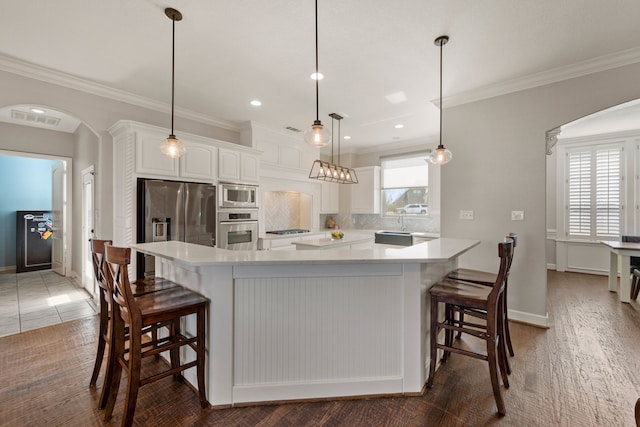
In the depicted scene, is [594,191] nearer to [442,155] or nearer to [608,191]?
[608,191]

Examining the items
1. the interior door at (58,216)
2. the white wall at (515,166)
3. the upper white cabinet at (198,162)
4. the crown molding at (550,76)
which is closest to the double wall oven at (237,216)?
the upper white cabinet at (198,162)

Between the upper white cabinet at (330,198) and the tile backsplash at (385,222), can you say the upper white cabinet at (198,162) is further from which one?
the tile backsplash at (385,222)

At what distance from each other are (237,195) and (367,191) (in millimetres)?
3077

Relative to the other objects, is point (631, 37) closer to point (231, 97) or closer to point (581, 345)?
point (581, 345)

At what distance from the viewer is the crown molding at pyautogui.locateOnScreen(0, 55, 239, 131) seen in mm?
2768

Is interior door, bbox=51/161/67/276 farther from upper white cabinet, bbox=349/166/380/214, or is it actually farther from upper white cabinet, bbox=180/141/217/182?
upper white cabinet, bbox=349/166/380/214

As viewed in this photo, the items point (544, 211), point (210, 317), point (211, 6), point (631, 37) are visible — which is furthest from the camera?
point (544, 211)

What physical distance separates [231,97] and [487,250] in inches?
146

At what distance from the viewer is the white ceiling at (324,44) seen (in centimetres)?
206

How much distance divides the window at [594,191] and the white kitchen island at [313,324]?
5675mm

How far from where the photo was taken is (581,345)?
8.76ft

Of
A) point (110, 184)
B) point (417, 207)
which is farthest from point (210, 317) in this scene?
Result: point (417, 207)

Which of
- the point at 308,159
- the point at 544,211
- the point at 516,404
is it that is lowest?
the point at 516,404

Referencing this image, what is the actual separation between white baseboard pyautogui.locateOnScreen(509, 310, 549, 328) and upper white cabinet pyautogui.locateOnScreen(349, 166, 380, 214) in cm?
333
